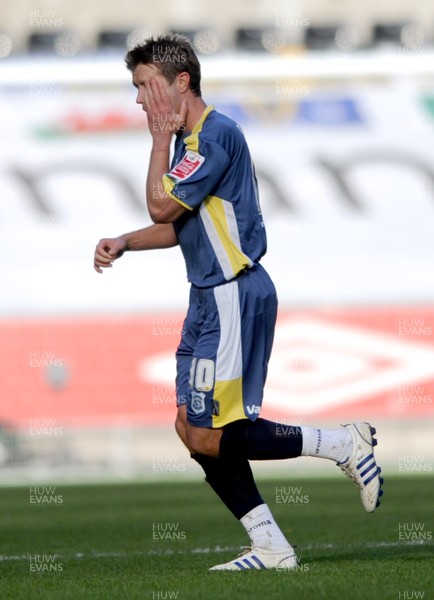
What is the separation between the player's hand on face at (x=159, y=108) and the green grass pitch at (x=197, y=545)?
1.77 metres

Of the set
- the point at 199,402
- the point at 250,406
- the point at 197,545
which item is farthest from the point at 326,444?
the point at 197,545

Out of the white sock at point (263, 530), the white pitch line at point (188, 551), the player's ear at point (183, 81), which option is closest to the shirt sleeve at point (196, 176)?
the player's ear at point (183, 81)

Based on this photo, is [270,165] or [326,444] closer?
[326,444]

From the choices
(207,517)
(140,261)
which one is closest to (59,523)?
(207,517)

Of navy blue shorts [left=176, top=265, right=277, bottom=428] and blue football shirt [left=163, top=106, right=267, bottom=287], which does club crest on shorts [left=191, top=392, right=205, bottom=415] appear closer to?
navy blue shorts [left=176, top=265, right=277, bottom=428]

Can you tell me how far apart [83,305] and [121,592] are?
20.2 metres

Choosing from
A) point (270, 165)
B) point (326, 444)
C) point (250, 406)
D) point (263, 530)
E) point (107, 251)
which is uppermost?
point (107, 251)

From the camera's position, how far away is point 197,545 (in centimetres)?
730

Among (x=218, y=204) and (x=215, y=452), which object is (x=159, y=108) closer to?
(x=218, y=204)

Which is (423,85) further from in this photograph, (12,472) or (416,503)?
(416,503)

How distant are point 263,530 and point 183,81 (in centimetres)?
185

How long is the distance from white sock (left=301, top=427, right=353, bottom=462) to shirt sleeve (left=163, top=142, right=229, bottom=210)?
3.46ft

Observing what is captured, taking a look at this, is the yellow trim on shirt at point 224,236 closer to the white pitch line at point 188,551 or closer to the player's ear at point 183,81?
the player's ear at point 183,81

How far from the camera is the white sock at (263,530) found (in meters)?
5.45
